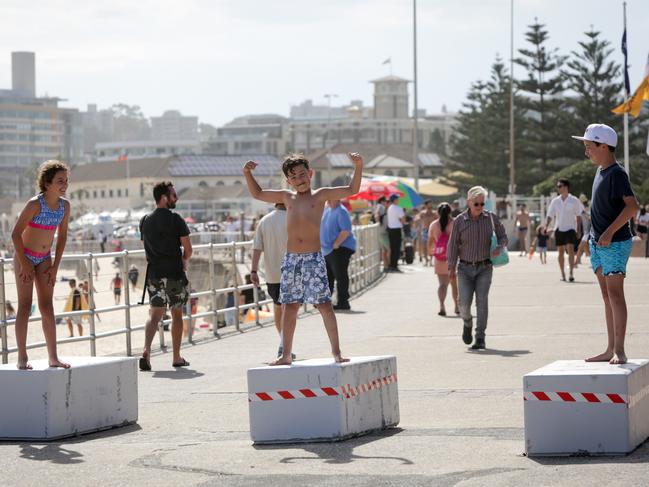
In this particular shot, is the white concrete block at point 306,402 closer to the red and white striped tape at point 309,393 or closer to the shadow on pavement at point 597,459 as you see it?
the red and white striped tape at point 309,393

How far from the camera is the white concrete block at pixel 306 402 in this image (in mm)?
8984

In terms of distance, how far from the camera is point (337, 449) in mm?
8750

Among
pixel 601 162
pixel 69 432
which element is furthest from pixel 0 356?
pixel 601 162

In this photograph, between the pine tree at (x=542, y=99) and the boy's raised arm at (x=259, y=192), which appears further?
the pine tree at (x=542, y=99)

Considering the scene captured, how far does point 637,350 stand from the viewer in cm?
1398

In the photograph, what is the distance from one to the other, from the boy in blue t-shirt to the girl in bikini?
12.0ft

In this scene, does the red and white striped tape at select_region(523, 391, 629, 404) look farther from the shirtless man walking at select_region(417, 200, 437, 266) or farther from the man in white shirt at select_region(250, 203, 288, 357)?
the shirtless man walking at select_region(417, 200, 437, 266)

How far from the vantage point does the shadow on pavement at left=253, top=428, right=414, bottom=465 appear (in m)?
8.32

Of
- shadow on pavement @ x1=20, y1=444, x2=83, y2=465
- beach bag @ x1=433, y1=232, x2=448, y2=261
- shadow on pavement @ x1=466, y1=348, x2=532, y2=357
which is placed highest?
beach bag @ x1=433, y1=232, x2=448, y2=261

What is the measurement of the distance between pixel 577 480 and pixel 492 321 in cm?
1113

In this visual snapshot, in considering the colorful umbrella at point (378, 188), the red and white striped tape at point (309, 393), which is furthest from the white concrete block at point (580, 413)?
the colorful umbrella at point (378, 188)

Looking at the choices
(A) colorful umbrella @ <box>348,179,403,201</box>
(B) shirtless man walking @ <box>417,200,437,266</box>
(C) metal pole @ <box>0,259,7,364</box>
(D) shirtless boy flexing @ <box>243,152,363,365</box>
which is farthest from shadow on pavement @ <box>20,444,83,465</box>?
(A) colorful umbrella @ <box>348,179,403,201</box>

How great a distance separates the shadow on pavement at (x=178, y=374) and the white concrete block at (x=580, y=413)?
557cm

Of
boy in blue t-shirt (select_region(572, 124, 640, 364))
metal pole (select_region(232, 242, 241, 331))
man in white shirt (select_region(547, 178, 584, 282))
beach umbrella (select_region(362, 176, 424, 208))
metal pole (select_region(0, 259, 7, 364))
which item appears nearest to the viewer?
boy in blue t-shirt (select_region(572, 124, 640, 364))
